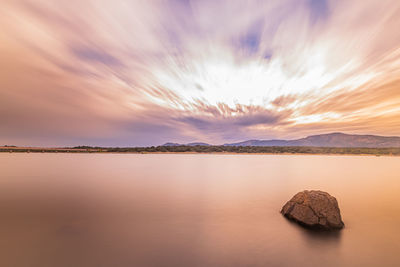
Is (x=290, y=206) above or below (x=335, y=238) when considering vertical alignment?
above

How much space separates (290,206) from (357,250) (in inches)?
106

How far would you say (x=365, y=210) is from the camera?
935 centimetres

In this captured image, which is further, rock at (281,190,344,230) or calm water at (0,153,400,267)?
rock at (281,190,344,230)

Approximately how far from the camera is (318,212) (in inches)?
263

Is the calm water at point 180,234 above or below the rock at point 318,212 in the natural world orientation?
below

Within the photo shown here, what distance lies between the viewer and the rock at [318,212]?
6555mm

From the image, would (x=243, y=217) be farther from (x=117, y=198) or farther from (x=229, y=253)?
(x=117, y=198)

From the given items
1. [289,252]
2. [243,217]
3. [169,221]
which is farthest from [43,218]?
[289,252]

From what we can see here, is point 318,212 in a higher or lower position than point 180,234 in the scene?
higher

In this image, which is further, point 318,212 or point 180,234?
point 318,212

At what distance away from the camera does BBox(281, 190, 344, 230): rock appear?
6555mm

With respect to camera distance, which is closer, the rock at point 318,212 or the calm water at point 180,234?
the calm water at point 180,234

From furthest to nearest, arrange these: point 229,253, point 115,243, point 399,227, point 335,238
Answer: point 399,227, point 335,238, point 115,243, point 229,253

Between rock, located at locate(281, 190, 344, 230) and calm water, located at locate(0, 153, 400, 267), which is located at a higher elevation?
rock, located at locate(281, 190, 344, 230)
